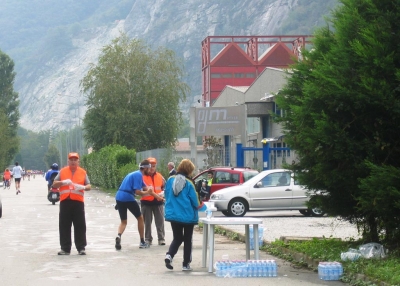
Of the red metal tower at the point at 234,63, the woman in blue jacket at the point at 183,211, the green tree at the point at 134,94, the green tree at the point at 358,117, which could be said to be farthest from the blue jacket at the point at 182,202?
the red metal tower at the point at 234,63

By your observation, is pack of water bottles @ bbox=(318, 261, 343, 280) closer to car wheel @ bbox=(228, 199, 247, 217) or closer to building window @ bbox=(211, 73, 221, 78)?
car wheel @ bbox=(228, 199, 247, 217)

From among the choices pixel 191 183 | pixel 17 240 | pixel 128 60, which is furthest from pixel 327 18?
pixel 128 60

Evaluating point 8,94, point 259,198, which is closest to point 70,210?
point 259,198

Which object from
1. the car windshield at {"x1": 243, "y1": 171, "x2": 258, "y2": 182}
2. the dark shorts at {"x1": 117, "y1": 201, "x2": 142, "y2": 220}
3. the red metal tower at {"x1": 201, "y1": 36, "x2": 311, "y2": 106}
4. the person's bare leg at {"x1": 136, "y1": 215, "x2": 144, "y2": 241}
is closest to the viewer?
the dark shorts at {"x1": 117, "y1": 201, "x2": 142, "y2": 220}

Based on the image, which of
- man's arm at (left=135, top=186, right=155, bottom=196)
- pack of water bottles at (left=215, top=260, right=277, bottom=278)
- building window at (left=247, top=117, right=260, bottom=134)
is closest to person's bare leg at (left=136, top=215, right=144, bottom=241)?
man's arm at (left=135, top=186, right=155, bottom=196)

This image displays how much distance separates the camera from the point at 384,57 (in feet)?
37.2

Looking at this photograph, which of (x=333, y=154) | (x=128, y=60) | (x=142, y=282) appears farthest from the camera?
(x=128, y=60)

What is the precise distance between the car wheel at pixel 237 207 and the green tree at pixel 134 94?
111 feet

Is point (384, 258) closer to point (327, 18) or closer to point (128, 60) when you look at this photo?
point (327, 18)

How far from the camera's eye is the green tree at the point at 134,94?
194ft

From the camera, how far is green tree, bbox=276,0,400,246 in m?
11.4

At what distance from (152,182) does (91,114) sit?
45.1m

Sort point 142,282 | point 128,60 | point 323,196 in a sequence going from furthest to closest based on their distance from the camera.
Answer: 1. point 128,60
2. point 323,196
3. point 142,282

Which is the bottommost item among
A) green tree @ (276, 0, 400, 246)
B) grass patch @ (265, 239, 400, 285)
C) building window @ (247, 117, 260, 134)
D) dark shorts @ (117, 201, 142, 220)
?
grass patch @ (265, 239, 400, 285)
